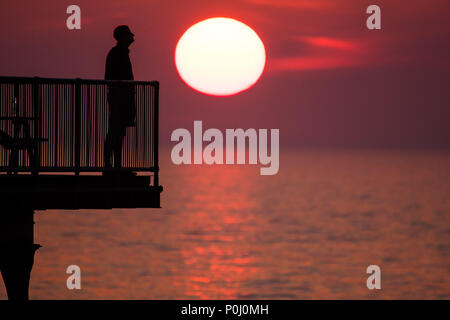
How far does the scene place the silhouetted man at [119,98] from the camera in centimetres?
1997

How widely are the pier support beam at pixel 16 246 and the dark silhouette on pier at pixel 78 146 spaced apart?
9 cm

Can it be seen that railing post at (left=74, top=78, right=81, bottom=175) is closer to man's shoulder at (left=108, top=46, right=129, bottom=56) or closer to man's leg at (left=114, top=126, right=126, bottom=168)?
man's leg at (left=114, top=126, right=126, bottom=168)

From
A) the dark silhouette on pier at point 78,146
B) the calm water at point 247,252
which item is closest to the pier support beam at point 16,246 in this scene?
the dark silhouette on pier at point 78,146

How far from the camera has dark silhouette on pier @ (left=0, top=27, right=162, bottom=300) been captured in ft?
64.3

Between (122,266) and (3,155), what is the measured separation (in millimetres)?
96721

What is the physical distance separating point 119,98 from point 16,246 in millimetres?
4199

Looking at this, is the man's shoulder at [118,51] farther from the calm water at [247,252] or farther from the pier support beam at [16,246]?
the calm water at [247,252]

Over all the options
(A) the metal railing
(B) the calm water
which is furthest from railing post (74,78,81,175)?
(B) the calm water

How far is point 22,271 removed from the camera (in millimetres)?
21516

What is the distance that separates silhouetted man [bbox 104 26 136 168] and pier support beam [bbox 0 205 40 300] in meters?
2.33

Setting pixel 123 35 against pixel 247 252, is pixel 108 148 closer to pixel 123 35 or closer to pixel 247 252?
pixel 123 35

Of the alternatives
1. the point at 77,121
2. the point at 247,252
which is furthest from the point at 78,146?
the point at 247,252
